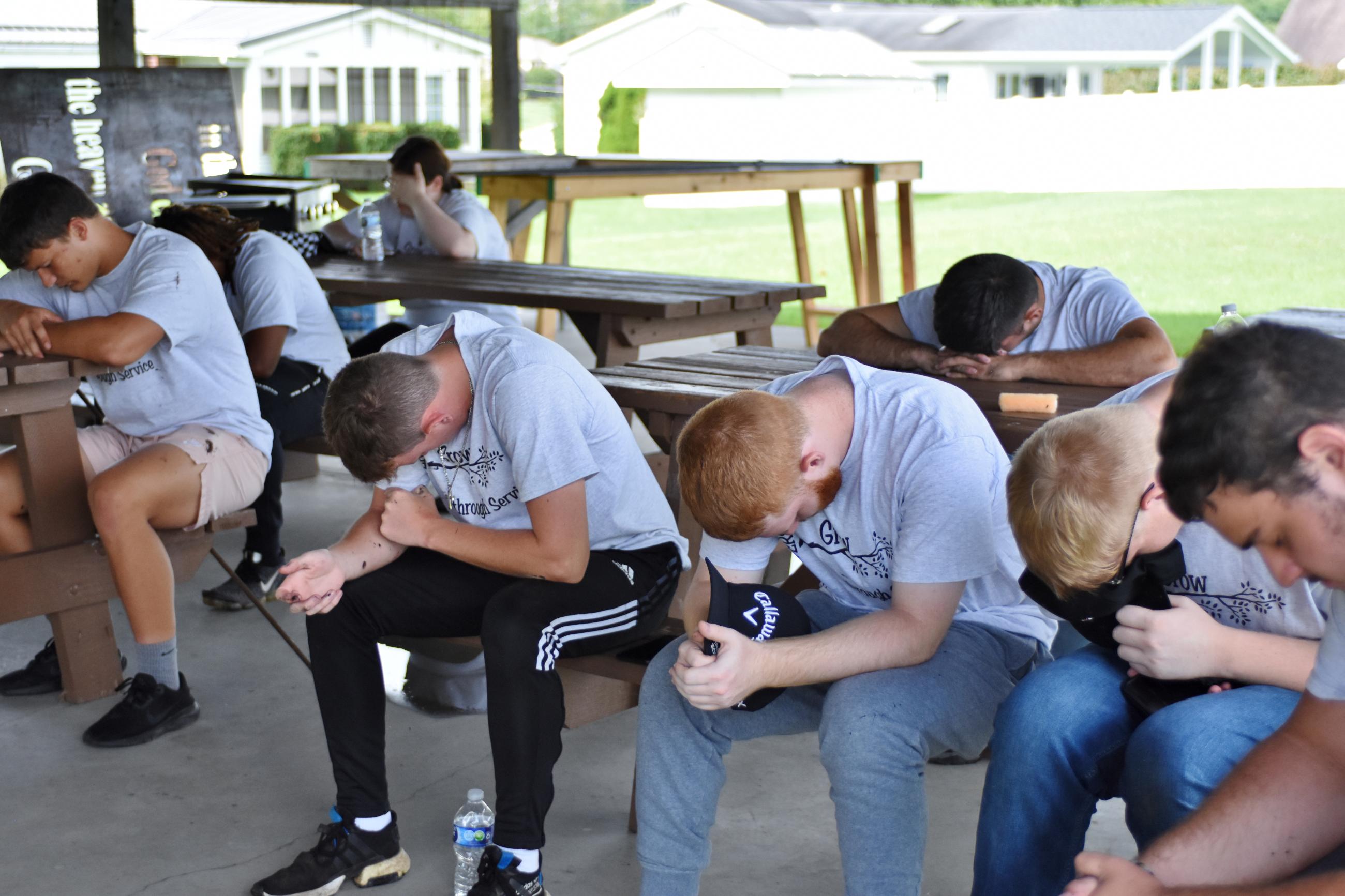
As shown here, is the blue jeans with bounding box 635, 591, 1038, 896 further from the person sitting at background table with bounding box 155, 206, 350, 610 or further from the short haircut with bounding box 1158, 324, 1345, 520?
the person sitting at background table with bounding box 155, 206, 350, 610

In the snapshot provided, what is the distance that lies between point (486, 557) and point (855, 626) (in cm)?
70

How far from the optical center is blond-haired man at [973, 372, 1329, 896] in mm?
1688

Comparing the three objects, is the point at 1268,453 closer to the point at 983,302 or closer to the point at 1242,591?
the point at 1242,591

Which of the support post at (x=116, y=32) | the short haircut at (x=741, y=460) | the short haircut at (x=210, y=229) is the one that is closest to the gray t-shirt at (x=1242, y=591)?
the short haircut at (x=741, y=460)

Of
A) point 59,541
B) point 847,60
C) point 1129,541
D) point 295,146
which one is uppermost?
point 847,60

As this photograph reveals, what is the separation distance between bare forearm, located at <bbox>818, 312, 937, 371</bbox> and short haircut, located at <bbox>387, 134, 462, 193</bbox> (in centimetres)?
232

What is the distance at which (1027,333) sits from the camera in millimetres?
3064

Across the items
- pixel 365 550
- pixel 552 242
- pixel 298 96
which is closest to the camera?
pixel 365 550

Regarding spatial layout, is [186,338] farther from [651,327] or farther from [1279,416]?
[1279,416]

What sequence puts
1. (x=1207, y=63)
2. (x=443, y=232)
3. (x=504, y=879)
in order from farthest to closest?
(x=1207, y=63)
(x=443, y=232)
(x=504, y=879)

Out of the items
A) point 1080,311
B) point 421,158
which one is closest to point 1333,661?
point 1080,311

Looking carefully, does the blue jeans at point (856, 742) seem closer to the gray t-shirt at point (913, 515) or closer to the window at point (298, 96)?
the gray t-shirt at point (913, 515)

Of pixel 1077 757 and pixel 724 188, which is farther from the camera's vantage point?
pixel 724 188

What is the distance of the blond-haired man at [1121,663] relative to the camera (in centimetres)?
169
